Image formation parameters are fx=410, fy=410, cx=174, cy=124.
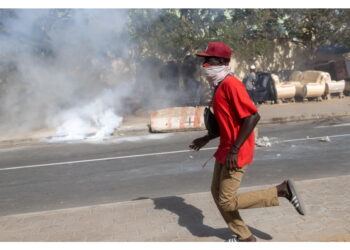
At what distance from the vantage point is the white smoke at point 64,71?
11.1 meters

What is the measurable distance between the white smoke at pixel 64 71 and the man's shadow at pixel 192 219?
598cm

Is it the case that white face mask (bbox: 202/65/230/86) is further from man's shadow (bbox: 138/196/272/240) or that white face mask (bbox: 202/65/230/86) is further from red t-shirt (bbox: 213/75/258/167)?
man's shadow (bbox: 138/196/272/240)

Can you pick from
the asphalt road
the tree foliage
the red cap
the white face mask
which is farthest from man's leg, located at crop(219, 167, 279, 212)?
the tree foliage

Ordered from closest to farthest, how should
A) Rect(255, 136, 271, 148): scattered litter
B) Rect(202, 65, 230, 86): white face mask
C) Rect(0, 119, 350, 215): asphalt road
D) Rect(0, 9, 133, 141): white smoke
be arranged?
Rect(202, 65, 230, 86): white face mask, Rect(0, 119, 350, 215): asphalt road, Rect(255, 136, 271, 148): scattered litter, Rect(0, 9, 133, 141): white smoke

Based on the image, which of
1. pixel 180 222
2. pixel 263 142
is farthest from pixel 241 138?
pixel 263 142

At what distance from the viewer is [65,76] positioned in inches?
519

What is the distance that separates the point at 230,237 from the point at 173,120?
714 cm

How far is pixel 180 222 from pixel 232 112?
134 cm

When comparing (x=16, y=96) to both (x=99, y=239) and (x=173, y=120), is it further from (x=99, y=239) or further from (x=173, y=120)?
(x=99, y=239)

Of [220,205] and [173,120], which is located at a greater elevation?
[220,205]

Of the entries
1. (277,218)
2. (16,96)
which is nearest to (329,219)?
(277,218)

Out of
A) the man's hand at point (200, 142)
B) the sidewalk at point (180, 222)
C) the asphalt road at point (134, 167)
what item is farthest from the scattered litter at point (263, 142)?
the man's hand at point (200, 142)

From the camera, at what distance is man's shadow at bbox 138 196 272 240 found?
353 cm

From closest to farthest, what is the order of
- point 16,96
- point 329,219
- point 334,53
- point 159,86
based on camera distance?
point 329,219
point 16,96
point 159,86
point 334,53
